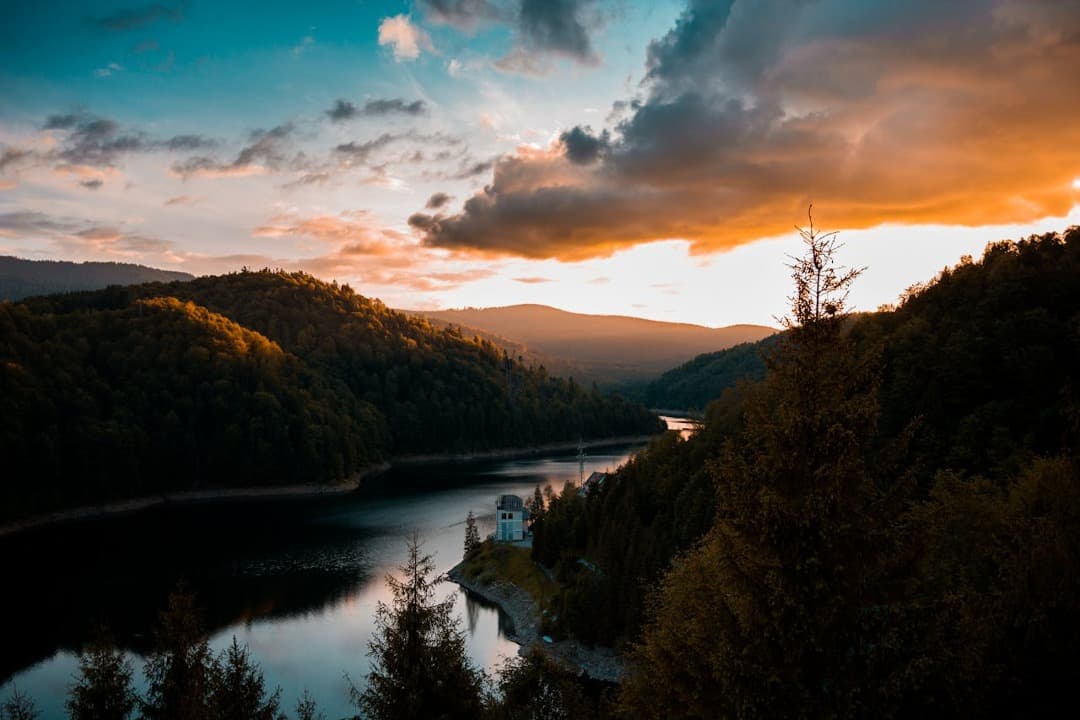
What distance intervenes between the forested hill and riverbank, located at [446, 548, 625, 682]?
49.2 metres

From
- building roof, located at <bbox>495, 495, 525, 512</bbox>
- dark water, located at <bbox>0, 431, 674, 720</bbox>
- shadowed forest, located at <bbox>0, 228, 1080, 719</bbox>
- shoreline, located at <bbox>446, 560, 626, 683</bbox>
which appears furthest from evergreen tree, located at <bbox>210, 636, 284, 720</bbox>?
building roof, located at <bbox>495, 495, 525, 512</bbox>

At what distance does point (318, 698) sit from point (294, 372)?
3677 inches

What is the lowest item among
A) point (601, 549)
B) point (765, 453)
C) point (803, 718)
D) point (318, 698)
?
point (318, 698)

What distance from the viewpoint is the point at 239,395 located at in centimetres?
10356

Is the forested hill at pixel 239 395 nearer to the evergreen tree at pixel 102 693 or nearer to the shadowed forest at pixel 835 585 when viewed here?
the evergreen tree at pixel 102 693

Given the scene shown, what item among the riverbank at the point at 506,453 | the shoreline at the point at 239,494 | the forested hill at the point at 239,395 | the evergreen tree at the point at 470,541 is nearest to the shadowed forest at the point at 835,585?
the evergreen tree at the point at 470,541

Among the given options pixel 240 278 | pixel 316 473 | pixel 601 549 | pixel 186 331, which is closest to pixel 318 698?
pixel 601 549

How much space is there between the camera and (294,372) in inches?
4732

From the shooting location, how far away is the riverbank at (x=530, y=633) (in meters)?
34.6

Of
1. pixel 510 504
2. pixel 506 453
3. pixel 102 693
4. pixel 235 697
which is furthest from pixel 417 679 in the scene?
pixel 506 453

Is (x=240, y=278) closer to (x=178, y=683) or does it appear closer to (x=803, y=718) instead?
(x=178, y=683)

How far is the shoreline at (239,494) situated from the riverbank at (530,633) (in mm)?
42252

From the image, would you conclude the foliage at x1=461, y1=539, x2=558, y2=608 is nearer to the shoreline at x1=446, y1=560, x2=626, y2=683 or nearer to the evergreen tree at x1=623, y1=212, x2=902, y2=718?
the shoreline at x1=446, y1=560, x2=626, y2=683

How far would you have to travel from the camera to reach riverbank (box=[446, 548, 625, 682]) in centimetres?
3456
